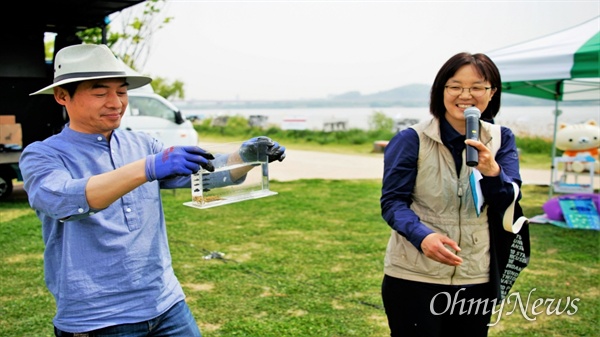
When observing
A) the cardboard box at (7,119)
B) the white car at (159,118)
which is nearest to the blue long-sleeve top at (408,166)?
the cardboard box at (7,119)

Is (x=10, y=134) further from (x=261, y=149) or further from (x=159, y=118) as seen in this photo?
(x=261, y=149)

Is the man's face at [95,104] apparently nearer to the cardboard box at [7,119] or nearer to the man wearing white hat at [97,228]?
the man wearing white hat at [97,228]

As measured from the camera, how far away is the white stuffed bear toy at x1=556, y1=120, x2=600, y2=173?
324 inches

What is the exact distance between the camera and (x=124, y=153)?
6.38 ft

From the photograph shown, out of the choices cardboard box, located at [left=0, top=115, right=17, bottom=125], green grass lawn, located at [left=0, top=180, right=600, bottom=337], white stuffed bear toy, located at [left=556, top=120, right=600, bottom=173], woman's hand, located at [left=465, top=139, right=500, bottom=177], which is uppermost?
woman's hand, located at [left=465, top=139, right=500, bottom=177]

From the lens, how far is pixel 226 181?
2217 mm

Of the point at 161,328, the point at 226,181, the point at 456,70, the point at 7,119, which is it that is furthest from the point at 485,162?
the point at 7,119

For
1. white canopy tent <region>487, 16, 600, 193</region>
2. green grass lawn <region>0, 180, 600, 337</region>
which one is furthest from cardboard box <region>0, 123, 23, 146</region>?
white canopy tent <region>487, 16, 600, 193</region>

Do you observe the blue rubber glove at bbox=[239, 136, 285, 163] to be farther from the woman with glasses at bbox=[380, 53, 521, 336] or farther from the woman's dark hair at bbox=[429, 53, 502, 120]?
the woman's dark hair at bbox=[429, 53, 502, 120]

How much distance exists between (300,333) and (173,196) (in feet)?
19.5

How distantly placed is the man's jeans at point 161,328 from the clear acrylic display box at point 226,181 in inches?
15.3

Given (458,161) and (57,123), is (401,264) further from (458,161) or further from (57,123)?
(57,123)

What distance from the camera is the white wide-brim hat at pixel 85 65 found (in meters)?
1.78

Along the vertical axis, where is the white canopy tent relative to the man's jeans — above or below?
above
